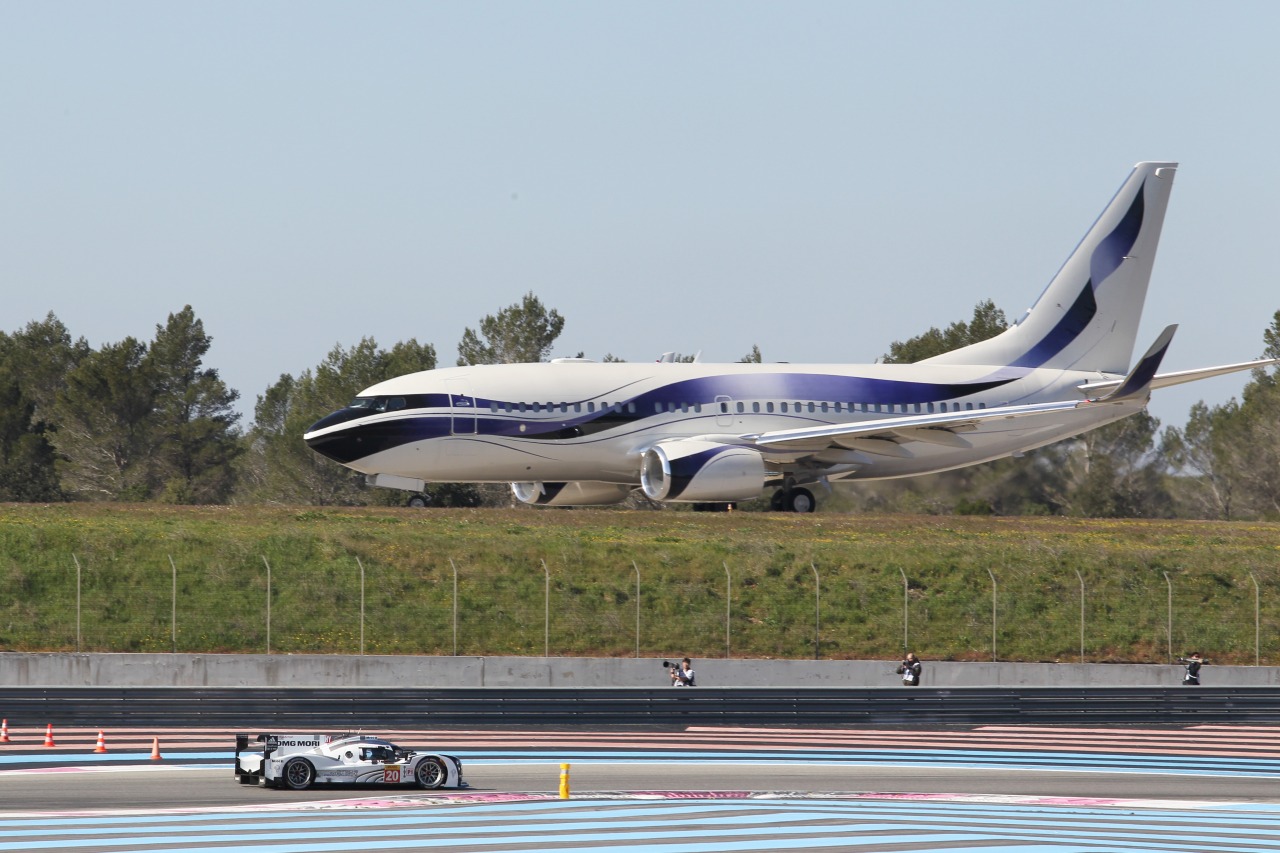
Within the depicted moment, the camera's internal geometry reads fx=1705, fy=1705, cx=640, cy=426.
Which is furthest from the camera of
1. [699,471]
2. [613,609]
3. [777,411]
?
[777,411]

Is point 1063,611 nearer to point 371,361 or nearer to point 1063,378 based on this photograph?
point 1063,378

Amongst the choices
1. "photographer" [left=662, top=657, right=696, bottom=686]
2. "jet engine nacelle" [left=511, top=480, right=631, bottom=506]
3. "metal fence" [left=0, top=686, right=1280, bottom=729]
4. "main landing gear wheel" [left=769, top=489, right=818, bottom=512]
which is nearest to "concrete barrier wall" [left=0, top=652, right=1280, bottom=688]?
"photographer" [left=662, top=657, right=696, bottom=686]

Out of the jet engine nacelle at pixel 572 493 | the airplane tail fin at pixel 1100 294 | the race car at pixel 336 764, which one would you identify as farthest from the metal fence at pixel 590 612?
the airplane tail fin at pixel 1100 294

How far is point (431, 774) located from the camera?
20.7 metres

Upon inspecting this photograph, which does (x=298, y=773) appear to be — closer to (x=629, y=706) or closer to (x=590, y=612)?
(x=629, y=706)

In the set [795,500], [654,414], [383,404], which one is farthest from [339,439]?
[795,500]

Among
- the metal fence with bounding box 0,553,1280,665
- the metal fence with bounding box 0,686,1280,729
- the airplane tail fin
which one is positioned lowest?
the metal fence with bounding box 0,686,1280,729

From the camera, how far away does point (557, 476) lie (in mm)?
46312

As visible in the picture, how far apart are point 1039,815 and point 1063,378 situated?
34.4 m

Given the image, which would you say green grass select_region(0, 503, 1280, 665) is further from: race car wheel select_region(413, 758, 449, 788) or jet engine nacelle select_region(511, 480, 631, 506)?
race car wheel select_region(413, 758, 449, 788)

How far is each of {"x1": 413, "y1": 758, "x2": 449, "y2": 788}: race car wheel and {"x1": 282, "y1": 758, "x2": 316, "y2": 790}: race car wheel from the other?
127 centimetres

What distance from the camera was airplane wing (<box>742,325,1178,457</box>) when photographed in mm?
46469

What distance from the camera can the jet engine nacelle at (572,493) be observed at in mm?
49219

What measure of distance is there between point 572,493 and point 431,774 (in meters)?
29.0
